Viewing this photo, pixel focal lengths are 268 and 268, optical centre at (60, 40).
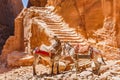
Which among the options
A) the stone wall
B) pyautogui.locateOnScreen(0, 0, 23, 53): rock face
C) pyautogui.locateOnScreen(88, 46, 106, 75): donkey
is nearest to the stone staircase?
the stone wall

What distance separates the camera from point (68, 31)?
13.9m

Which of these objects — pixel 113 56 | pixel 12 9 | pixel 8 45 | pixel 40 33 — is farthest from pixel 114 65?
pixel 12 9

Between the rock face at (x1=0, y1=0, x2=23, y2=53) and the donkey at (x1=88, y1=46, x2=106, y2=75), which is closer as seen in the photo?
the donkey at (x1=88, y1=46, x2=106, y2=75)

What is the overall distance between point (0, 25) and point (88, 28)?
17.1 meters

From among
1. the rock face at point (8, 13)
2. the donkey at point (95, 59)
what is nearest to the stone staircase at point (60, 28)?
the donkey at point (95, 59)

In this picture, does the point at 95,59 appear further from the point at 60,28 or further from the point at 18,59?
the point at 18,59

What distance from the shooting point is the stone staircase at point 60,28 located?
41.8ft

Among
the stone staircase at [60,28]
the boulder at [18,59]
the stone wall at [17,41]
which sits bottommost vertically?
the boulder at [18,59]

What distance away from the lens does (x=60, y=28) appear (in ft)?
46.8

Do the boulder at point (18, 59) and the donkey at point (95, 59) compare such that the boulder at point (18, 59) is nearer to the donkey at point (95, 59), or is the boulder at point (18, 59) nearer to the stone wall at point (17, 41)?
the stone wall at point (17, 41)

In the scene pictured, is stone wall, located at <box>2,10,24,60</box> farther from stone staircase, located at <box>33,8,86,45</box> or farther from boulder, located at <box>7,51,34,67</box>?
stone staircase, located at <box>33,8,86,45</box>

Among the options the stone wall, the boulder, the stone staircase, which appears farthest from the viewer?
the stone wall

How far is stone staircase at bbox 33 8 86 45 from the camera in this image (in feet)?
41.8

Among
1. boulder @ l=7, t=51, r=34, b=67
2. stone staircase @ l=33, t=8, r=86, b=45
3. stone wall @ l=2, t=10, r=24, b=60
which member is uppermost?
stone staircase @ l=33, t=8, r=86, b=45
